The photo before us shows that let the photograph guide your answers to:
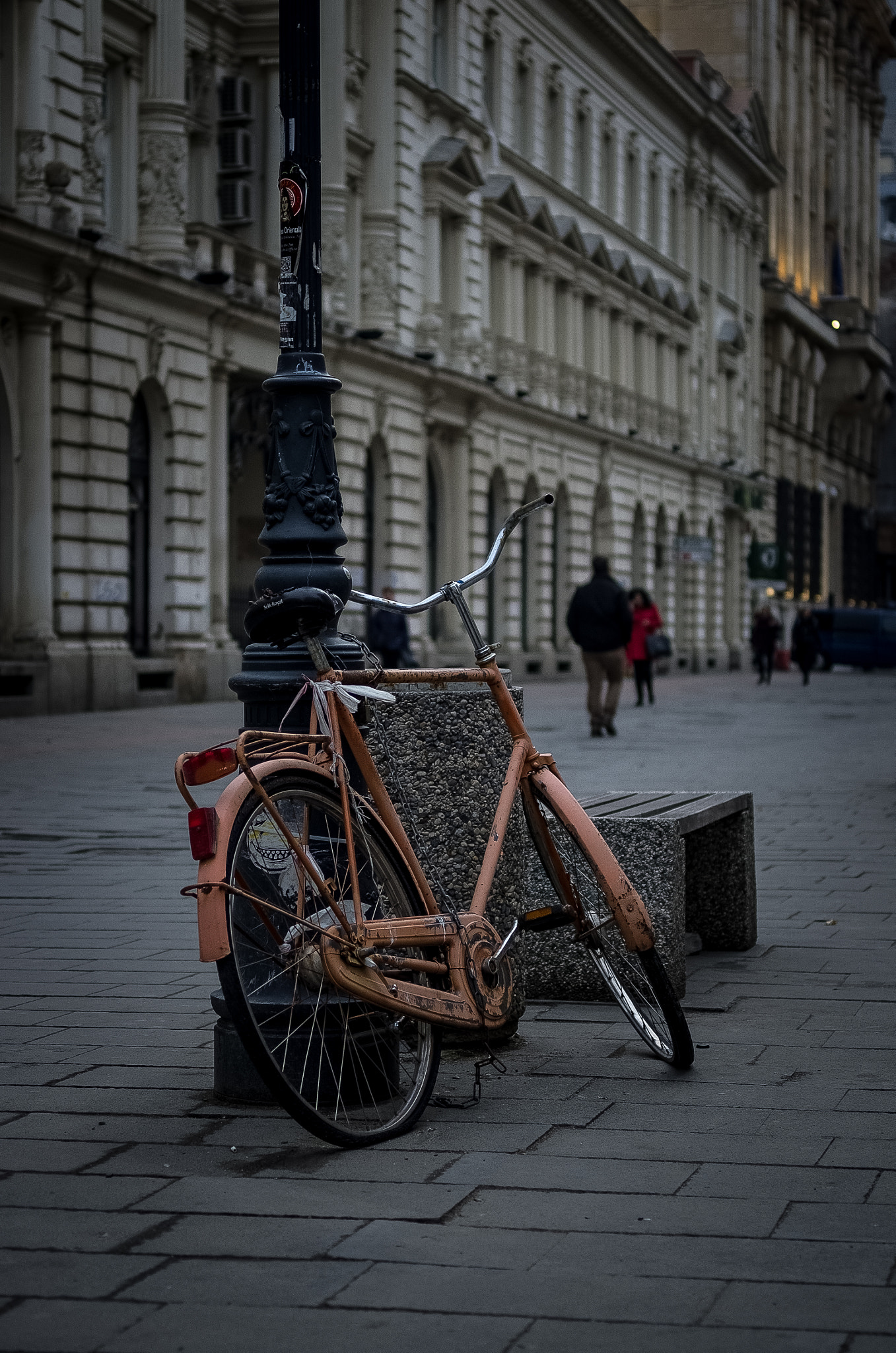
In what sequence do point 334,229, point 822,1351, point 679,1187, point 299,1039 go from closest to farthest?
point 822,1351
point 679,1187
point 299,1039
point 334,229

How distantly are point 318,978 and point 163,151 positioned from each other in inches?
943

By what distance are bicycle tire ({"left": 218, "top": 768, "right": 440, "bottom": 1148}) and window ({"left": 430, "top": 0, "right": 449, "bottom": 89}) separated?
34889mm

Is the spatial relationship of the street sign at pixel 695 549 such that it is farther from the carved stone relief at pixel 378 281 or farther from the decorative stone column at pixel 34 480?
the decorative stone column at pixel 34 480

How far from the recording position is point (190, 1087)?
492cm

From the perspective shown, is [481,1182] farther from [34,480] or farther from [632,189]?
[632,189]

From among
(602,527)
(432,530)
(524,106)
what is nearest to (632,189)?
(602,527)

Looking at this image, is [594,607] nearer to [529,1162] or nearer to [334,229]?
[334,229]

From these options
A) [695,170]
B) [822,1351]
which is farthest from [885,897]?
[695,170]

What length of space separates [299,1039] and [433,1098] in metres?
0.53

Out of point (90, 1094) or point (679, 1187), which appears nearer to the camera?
point (679, 1187)

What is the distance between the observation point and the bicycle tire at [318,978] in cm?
428

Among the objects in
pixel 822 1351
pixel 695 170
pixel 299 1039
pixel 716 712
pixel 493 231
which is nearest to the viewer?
pixel 822 1351

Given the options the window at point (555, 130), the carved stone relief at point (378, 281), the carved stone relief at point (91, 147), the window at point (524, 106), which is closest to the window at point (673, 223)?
the window at point (555, 130)

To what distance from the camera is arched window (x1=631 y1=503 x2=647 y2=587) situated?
52281mm
